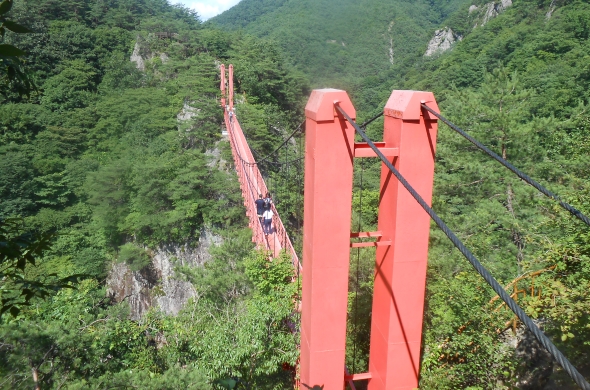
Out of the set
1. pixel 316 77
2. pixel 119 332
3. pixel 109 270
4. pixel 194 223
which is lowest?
pixel 109 270

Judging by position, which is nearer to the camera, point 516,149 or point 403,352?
point 403,352

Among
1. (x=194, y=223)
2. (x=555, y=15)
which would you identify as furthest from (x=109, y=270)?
(x=555, y=15)

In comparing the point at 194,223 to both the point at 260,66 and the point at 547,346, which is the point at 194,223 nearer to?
the point at 260,66

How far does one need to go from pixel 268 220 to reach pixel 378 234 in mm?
3785

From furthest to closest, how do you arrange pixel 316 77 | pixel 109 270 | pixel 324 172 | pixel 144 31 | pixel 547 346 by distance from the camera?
pixel 144 31 → pixel 316 77 → pixel 109 270 → pixel 324 172 → pixel 547 346

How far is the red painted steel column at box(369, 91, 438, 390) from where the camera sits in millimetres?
1622

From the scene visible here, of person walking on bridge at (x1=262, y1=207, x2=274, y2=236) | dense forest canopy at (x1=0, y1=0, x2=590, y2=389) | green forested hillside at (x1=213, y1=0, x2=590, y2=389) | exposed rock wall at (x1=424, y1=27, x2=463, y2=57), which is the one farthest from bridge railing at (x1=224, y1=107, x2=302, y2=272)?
exposed rock wall at (x1=424, y1=27, x2=463, y2=57)

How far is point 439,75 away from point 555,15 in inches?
224

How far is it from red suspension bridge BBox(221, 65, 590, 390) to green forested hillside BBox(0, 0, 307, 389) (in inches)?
38.1

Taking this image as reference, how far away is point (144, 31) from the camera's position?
22.2 metres

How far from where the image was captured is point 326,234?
5.56ft

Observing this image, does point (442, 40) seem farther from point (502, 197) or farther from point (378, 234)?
point (378, 234)

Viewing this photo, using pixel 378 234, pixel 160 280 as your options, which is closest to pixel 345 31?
pixel 160 280

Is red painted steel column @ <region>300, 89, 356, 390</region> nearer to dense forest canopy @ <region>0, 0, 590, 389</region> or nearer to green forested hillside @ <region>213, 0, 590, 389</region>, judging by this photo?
dense forest canopy @ <region>0, 0, 590, 389</region>
